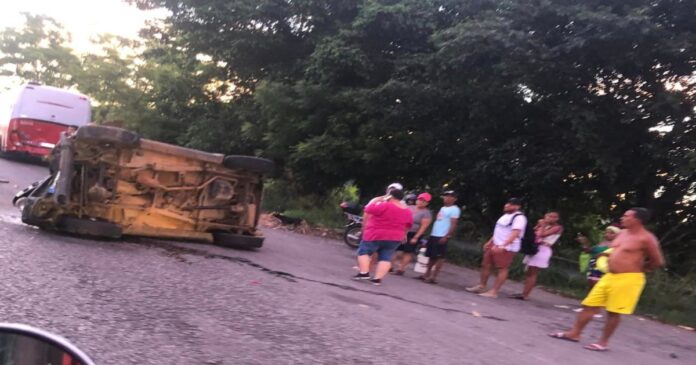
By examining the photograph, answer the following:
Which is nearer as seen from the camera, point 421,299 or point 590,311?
point 590,311

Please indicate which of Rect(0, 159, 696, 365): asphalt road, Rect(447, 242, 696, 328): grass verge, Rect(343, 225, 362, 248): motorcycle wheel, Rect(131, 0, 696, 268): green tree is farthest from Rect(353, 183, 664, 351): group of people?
Rect(131, 0, 696, 268): green tree

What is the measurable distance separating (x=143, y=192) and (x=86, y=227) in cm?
97

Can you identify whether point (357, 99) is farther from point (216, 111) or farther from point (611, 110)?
point (216, 111)

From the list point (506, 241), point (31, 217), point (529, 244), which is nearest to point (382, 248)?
point (506, 241)

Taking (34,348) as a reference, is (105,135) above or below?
above

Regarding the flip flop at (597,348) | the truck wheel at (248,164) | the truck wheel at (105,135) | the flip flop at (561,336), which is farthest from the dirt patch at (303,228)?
the flip flop at (597,348)

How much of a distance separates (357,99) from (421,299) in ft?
26.1

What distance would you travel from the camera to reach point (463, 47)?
1339cm

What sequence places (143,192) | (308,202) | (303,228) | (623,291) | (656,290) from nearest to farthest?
(623,291), (143,192), (656,290), (303,228), (308,202)

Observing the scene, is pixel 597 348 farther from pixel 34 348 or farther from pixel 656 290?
pixel 34 348

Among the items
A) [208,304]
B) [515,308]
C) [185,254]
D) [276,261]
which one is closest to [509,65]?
[515,308]

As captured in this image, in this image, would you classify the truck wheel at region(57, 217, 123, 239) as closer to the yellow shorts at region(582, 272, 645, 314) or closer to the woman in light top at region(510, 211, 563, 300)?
the yellow shorts at region(582, 272, 645, 314)

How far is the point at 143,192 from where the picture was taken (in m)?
9.27

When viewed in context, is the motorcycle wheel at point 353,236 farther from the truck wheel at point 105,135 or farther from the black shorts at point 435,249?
the truck wheel at point 105,135
